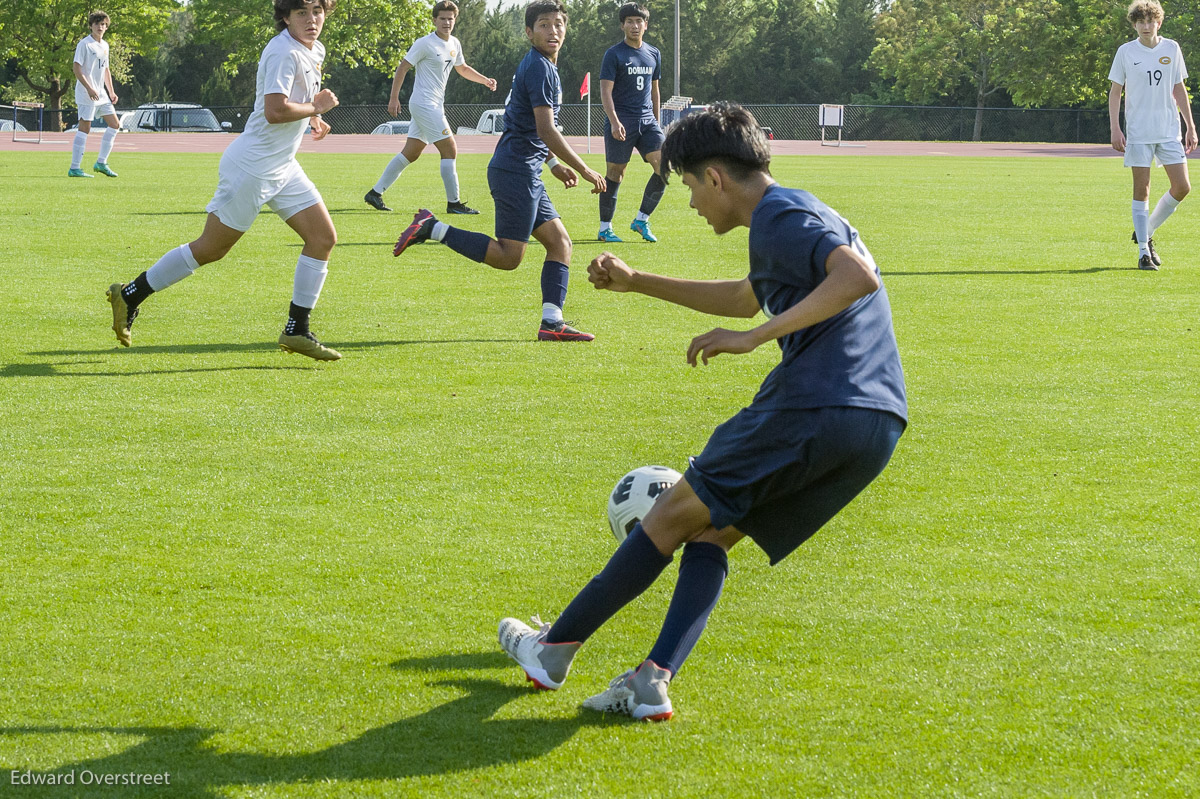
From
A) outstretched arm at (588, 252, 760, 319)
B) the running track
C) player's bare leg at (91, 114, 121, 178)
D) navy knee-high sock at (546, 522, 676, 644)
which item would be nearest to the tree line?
the running track

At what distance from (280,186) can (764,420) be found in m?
5.15

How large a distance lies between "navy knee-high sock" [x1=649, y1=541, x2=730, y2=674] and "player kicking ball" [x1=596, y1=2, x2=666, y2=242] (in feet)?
33.4

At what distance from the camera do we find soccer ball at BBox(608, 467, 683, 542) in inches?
156

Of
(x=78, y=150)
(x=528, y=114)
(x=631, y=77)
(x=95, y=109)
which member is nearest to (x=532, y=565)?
(x=528, y=114)

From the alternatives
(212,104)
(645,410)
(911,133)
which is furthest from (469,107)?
(645,410)

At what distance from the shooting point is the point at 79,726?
10.7ft

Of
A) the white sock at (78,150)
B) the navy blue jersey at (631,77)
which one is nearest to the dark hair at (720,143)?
the navy blue jersey at (631,77)

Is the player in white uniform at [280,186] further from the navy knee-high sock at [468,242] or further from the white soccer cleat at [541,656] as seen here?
the white soccer cleat at [541,656]

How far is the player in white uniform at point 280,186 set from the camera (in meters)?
7.46

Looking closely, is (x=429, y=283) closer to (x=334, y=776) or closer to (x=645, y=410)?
(x=645, y=410)

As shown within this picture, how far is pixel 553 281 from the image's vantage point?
862 centimetres

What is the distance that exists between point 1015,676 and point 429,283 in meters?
8.02

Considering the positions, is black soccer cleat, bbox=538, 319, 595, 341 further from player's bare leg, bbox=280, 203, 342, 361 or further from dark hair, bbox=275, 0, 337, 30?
dark hair, bbox=275, 0, 337, 30

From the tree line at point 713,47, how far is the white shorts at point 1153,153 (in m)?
47.8
